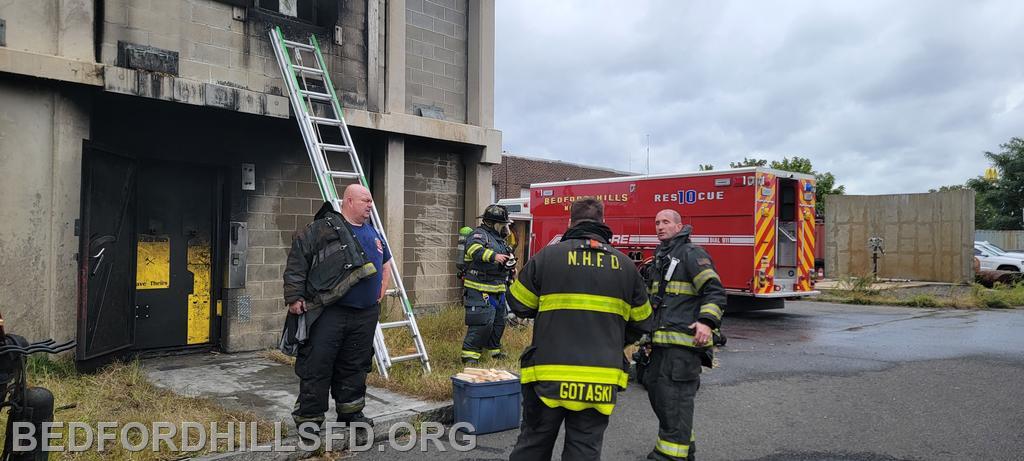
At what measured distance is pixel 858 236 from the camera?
19969mm

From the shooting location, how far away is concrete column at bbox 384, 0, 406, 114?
356 inches

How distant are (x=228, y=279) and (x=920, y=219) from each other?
700 inches

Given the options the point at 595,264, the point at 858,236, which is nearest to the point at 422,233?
the point at 595,264

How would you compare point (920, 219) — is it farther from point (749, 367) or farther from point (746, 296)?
point (749, 367)

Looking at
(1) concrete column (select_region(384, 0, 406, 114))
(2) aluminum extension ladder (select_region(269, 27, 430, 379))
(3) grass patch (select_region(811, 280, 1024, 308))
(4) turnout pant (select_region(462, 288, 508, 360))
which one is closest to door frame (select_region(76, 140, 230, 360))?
(2) aluminum extension ladder (select_region(269, 27, 430, 379))

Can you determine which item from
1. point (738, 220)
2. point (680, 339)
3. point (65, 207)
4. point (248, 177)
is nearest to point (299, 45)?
point (248, 177)

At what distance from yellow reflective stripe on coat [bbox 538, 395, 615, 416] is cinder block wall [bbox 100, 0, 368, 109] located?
18.7ft

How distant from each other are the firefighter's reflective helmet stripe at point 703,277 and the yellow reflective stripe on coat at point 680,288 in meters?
0.06

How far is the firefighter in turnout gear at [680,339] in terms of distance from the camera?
4488 mm

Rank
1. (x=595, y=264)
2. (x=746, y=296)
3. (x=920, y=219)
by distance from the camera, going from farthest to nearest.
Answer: (x=920, y=219)
(x=746, y=296)
(x=595, y=264)

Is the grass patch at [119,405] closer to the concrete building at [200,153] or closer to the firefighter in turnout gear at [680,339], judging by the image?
the concrete building at [200,153]

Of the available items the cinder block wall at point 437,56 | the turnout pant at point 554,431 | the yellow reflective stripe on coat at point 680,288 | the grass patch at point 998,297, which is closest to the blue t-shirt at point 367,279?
the turnout pant at point 554,431

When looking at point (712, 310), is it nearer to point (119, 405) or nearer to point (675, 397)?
point (675, 397)

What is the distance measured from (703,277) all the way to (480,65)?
20.9 ft
